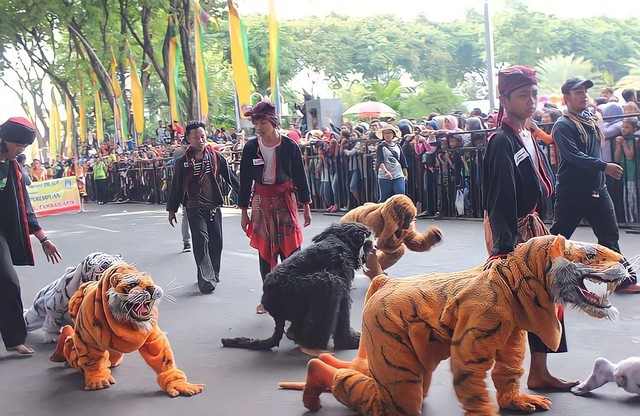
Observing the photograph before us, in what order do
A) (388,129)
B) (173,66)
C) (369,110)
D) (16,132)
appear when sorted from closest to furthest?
(16,132), (388,129), (173,66), (369,110)

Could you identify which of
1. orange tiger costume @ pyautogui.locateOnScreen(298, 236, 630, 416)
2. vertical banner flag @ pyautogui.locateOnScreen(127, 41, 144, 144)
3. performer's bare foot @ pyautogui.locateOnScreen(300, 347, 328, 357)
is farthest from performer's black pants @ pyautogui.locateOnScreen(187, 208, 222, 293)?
vertical banner flag @ pyautogui.locateOnScreen(127, 41, 144, 144)

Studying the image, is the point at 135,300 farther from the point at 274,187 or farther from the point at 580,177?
the point at 580,177

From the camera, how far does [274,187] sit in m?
7.12

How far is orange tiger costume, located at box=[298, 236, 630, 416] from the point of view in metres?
3.44

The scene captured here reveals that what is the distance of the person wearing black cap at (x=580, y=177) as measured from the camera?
653 centimetres

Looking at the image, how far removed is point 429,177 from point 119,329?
997 cm

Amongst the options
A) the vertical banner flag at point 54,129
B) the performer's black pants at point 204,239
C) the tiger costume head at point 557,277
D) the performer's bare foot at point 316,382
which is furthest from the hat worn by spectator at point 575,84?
the vertical banner flag at point 54,129

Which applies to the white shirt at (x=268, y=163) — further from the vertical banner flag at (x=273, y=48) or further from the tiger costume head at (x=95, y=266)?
the vertical banner flag at (x=273, y=48)

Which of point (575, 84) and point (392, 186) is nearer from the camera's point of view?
point (575, 84)

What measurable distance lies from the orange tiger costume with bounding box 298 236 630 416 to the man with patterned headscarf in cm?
59

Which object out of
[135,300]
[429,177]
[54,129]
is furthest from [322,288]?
[54,129]

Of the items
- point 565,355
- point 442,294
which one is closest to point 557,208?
point 565,355

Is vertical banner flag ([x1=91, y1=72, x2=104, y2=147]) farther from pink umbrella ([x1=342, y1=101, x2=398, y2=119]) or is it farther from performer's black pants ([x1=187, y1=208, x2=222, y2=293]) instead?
performer's black pants ([x1=187, y1=208, x2=222, y2=293])

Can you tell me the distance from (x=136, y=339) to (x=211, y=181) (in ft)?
13.1
